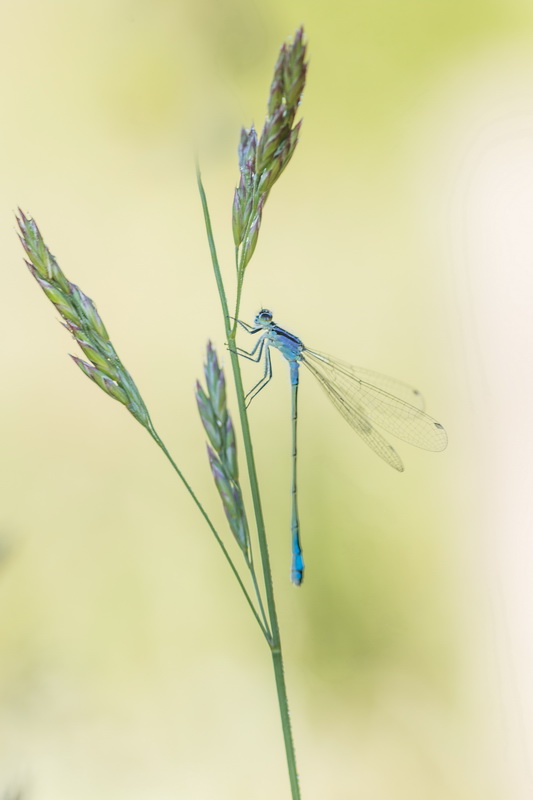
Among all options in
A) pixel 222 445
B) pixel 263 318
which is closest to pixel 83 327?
pixel 222 445

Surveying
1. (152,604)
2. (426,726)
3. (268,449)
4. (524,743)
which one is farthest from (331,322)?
(524,743)

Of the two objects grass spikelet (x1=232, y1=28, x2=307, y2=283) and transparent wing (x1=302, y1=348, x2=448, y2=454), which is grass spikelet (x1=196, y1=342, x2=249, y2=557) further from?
transparent wing (x1=302, y1=348, x2=448, y2=454)

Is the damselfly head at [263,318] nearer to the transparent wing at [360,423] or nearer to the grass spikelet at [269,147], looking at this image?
the transparent wing at [360,423]

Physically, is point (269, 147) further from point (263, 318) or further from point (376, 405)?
point (376, 405)

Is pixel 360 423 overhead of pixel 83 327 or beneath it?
overhead

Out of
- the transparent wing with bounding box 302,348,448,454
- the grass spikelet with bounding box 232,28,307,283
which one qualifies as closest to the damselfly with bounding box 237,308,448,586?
the transparent wing with bounding box 302,348,448,454

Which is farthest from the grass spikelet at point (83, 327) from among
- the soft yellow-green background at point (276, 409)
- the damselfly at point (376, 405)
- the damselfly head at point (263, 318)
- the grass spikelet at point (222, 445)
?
the soft yellow-green background at point (276, 409)

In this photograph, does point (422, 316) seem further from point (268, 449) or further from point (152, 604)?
point (152, 604)
